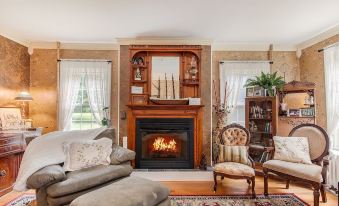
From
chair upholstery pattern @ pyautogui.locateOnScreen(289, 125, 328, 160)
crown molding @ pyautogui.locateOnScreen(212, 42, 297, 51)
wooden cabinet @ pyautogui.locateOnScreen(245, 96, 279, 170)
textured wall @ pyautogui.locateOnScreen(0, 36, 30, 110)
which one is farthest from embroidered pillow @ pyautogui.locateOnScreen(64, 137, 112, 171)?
crown molding @ pyautogui.locateOnScreen(212, 42, 297, 51)

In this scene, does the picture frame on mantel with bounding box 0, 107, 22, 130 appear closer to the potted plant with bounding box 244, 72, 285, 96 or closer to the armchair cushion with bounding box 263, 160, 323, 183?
the armchair cushion with bounding box 263, 160, 323, 183

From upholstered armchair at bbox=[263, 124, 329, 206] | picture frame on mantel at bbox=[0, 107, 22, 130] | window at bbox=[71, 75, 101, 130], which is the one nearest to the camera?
upholstered armchair at bbox=[263, 124, 329, 206]

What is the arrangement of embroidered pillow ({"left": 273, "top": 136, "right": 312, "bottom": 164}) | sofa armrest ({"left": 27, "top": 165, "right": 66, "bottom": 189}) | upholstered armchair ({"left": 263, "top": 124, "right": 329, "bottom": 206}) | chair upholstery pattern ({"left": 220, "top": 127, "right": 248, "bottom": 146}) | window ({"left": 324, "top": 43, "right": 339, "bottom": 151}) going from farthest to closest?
chair upholstery pattern ({"left": 220, "top": 127, "right": 248, "bottom": 146}) → window ({"left": 324, "top": 43, "right": 339, "bottom": 151}) → embroidered pillow ({"left": 273, "top": 136, "right": 312, "bottom": 164}) → upholstered armchair ({"left": 263, "top": 124, "right": 329, "bottom": 206}) → sofa armrest ({"left": 27, "top": 165, "right": 66, "bottom": 189})

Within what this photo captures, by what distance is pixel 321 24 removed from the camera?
372cm

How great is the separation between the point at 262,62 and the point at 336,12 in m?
1.74

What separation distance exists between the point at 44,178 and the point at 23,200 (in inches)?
52.8

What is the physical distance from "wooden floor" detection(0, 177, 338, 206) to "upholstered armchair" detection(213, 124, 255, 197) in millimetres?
174

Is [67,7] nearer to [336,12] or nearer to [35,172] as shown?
[35,172]

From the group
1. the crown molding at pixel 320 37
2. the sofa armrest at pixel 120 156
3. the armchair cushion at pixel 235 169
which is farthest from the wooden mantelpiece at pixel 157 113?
the crown molding at pixel 320 37

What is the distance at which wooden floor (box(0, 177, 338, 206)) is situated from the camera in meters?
3.21

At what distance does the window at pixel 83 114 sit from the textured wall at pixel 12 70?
3.73 feet

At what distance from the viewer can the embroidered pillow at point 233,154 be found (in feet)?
11.5

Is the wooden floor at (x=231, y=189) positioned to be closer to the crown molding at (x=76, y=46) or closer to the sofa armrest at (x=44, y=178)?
the sofa armrest at (x=44, y=178)

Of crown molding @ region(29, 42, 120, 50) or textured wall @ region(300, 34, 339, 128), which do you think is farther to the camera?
crown molding @ region(29, 42, 120, 50)
